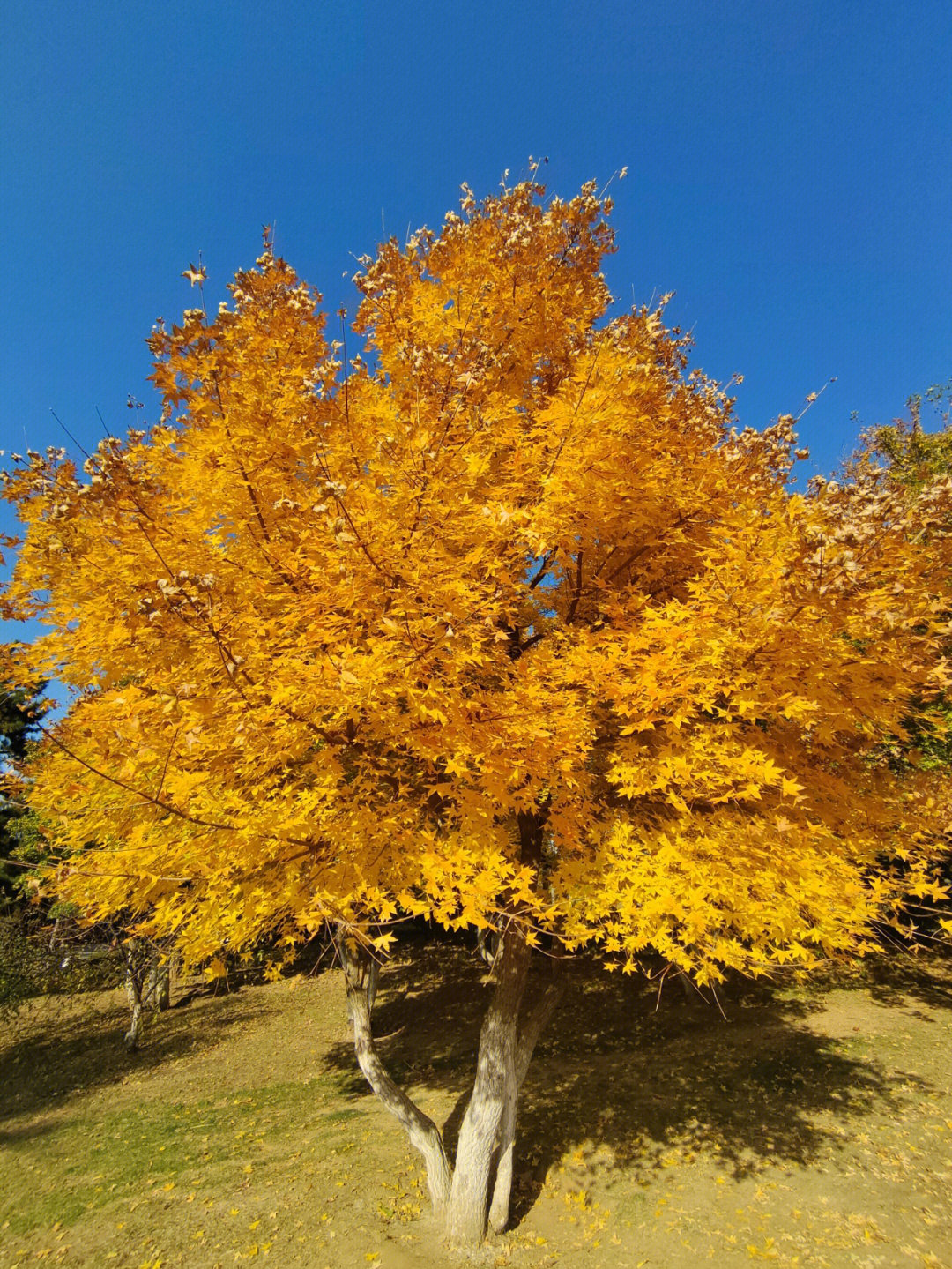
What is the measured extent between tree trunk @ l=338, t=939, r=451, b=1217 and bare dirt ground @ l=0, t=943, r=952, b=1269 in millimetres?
387

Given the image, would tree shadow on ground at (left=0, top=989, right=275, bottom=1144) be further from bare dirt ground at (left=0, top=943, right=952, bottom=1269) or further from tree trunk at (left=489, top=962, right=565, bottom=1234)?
tree trunk at (left=489, top=962, right=565, bottom=1234)

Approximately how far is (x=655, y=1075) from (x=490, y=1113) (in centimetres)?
→ 489

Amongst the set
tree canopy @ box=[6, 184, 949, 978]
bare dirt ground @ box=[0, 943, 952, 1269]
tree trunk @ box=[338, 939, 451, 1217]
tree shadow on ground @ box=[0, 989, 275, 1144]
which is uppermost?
tree canopy @ box=[6, 184, 949, 978]

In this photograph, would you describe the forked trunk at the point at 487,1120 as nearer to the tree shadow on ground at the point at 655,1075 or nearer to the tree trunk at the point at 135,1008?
the tree shadow on ground at the point at 655,1075

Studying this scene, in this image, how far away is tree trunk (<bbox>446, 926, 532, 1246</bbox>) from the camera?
18.7 ft

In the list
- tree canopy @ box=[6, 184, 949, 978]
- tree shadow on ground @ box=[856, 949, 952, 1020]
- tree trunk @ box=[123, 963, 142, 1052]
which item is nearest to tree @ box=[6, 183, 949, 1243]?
tree canopy @ box=[6, 184, 949, 978]

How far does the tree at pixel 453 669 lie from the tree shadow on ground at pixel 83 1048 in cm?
1047

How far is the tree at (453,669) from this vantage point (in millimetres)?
3752

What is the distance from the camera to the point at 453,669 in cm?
375

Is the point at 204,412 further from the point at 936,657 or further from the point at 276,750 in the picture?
the point at 936,657

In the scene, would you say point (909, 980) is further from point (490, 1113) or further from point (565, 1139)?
point (490, 1113)

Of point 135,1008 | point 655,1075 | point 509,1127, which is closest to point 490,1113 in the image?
point 509,1127

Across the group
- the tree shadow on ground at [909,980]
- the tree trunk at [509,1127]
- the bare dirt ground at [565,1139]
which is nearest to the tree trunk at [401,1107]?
the bare dirt ground at [565,1139]

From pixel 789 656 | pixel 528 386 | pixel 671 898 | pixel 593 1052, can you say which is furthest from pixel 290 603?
pixel 593 1052
